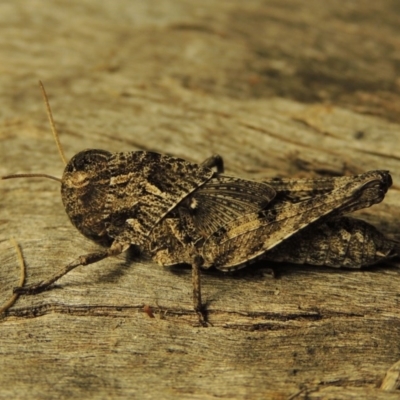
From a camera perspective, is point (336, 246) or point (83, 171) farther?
point (336, 246)

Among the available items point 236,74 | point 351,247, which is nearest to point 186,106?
point 236,74

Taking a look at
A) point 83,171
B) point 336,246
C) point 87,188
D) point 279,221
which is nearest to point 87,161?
point 83,171

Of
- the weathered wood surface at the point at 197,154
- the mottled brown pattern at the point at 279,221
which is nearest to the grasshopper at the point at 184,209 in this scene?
the mottled brown pattern at the point at 279,221

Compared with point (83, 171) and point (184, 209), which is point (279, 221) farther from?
point (83, 171)

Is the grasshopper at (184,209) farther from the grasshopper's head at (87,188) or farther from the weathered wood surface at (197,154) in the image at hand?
the weathered wood surface at (197,154)

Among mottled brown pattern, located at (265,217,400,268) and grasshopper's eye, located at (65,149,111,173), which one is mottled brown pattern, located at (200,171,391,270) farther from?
grasshopper's eye, located at (65,149,111,173)

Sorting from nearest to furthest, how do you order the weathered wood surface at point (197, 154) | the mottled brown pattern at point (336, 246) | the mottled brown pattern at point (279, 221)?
the weathered wood surface at point (197, 154), the mottled brown pattern at point (279, 221), the mottled brown pattern at point (336, 246)

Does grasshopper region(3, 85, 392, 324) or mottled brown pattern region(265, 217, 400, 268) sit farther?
mottled brown pattern region(265, 217, 400, 268)

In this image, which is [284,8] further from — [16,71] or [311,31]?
[16,71]

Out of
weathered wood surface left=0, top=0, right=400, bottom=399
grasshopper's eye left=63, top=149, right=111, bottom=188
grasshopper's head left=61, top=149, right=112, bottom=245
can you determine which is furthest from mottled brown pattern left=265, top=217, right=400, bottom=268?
grasshopper's eye left=63, top=149, right=111, bottom=188
